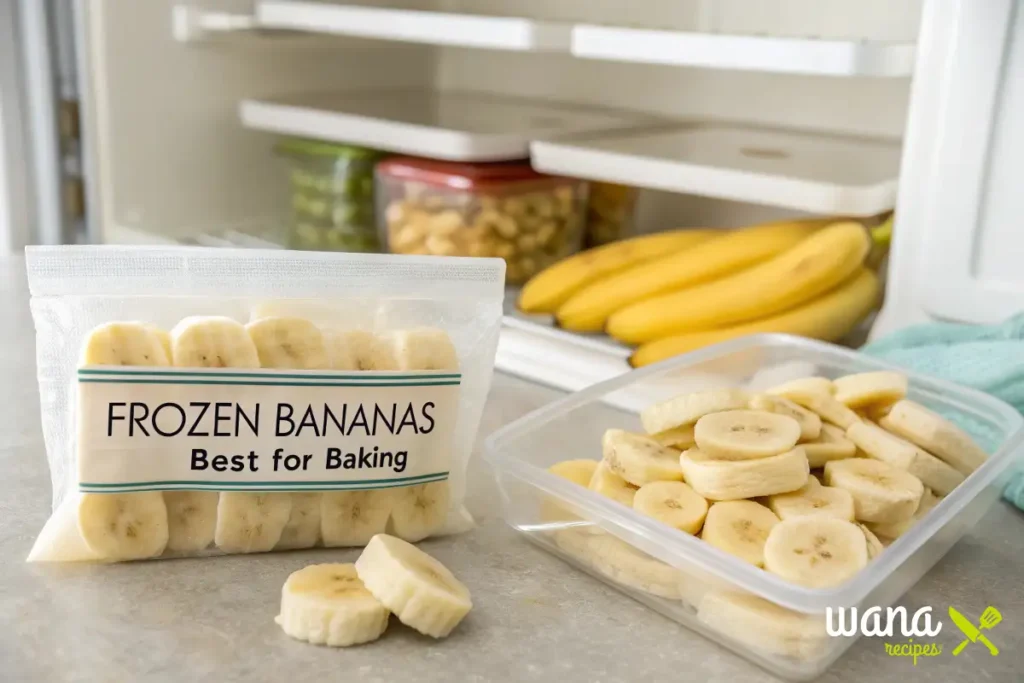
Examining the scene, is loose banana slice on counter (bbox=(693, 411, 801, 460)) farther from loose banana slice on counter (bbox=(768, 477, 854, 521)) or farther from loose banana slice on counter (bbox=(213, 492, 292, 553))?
loose banana slice on counter (bbox=(213, 492, 292, 553))

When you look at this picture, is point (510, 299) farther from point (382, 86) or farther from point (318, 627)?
point (318, 627)

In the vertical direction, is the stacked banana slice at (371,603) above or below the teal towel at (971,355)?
below

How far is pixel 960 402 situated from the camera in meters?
0.77

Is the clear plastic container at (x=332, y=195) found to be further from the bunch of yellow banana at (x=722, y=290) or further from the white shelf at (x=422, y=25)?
the bunch of yellow banana at (x=722, y=290)

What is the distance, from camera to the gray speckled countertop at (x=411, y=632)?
524 millimetres

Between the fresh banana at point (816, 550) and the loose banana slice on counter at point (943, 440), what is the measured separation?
13 cm

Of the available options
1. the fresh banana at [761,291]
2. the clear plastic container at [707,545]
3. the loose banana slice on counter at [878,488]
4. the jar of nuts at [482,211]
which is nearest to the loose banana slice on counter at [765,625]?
the clear plastic container at [707,545]

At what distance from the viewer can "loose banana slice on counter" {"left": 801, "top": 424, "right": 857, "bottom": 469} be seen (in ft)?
2.12

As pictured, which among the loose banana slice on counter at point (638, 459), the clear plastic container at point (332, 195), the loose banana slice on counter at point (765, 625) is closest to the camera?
the loose banana slice on counter at point (765, 625)

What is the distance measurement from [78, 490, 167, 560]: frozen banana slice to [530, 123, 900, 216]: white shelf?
0.56 metres

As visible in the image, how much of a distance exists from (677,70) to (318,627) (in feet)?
3.12

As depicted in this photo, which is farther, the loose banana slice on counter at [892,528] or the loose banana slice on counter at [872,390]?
the loose banana slice on counter at [872,390]

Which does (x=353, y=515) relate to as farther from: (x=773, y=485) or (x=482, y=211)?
(x=482, y=211)

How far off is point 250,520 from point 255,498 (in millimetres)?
13
